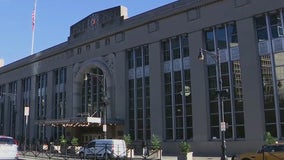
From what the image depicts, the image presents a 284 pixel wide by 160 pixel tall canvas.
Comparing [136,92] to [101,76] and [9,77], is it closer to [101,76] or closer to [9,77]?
[101,76]

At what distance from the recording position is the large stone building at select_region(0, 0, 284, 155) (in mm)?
35938

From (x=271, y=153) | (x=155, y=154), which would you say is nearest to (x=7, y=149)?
(x=155, y=154)

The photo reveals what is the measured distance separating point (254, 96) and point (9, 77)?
5486cm

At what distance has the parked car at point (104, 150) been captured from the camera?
1398 inches

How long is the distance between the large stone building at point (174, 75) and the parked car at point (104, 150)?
163 inches

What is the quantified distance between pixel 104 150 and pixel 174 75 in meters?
12.5

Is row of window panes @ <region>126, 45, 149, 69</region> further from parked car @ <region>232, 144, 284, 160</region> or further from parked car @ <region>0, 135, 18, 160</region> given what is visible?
parked car @ <region>232, 144, 284, 160</region>

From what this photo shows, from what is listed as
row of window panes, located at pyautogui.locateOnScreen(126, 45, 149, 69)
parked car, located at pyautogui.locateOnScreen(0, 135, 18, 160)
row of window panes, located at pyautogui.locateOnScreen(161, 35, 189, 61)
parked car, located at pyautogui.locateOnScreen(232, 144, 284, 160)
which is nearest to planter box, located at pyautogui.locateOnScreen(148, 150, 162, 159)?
row of window panes, located at pyautogui.locateOnScreen(161, 35, 189, 61)

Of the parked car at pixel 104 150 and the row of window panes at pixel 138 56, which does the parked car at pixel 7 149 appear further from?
the row of window panes at pixel 138 56

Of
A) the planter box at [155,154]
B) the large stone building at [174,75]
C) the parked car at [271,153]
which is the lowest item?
the planter box at [155,154]

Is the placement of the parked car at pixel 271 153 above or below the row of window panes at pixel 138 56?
below

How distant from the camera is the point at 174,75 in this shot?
43.9 meters

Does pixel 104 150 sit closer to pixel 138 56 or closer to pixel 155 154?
pixel 155 154

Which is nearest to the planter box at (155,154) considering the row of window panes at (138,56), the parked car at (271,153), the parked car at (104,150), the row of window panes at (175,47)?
the parked car at (104,150)
